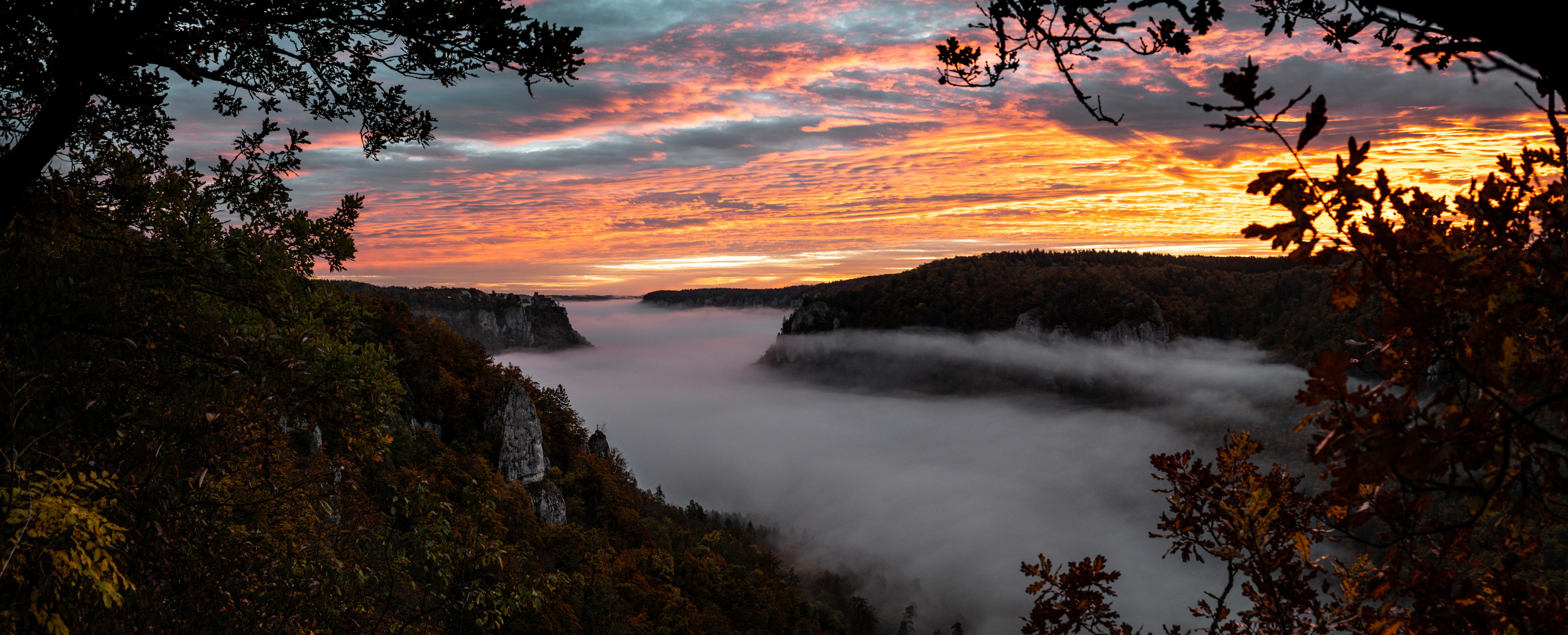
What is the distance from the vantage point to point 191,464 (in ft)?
16.6

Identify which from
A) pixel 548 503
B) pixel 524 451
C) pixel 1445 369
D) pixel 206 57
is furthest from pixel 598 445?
pixel 1445 369

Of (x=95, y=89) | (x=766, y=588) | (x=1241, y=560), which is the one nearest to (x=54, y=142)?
(x=95, y=89)

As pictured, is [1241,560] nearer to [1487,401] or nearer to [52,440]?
[1487,401]

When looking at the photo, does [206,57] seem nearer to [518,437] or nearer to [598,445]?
[518,437]

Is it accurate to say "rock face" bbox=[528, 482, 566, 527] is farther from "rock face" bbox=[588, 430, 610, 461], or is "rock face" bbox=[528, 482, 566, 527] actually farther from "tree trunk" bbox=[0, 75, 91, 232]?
"tree trunk" bbox=[0, 75, 91, 232]

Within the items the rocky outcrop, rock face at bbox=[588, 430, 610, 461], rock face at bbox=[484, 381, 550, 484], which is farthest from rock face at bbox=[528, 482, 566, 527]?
rock face at bbox=[588, 430, 610, 461]

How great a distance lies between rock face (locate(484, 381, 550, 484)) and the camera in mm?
45188

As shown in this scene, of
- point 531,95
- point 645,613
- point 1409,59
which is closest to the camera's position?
point 1409,59

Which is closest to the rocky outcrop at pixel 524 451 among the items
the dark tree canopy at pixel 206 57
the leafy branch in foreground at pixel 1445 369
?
the dark tree canopy at pixel 206 57

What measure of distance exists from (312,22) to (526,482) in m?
43.1

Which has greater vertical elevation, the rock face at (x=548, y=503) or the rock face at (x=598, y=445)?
the rock face at (x=548, y=503)

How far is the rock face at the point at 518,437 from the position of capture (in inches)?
1779

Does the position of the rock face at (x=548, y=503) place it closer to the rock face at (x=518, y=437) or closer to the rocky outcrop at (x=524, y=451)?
the rocky outcrop at (x=524, y=451)

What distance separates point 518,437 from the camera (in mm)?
45938
